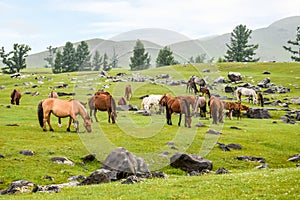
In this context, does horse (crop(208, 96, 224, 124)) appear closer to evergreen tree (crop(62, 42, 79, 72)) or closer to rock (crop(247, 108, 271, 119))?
rock (crop(247, 108, 271, 119))

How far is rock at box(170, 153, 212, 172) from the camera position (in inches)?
971

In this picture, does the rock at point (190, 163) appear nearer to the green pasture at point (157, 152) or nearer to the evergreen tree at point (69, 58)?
the green pasture at point (157, 152)

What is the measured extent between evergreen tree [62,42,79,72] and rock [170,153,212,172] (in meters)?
129

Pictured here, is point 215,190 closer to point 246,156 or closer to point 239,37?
point 246,156

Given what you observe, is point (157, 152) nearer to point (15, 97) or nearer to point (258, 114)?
point (258, 114)

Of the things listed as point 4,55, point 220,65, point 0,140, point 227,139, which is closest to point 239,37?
point 220,65

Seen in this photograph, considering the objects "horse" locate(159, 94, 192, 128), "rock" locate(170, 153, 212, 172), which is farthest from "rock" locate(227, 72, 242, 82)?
"rock" locate(170, 153, 212, 172)

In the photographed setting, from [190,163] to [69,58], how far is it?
426ft

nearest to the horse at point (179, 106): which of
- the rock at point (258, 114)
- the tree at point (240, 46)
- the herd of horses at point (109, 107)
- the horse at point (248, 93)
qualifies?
the herd of horses at point (109, 107)

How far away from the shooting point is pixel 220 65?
4683 inches

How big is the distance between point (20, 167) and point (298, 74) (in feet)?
275

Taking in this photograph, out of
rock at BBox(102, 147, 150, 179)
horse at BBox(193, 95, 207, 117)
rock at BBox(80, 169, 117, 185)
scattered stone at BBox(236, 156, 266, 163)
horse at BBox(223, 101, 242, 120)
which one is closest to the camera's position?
rock at BBox(80, 169, 117, 185)

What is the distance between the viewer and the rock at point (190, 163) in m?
24.7

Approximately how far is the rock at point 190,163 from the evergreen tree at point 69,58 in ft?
422
